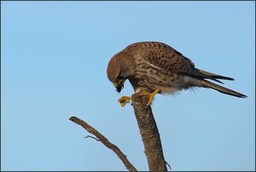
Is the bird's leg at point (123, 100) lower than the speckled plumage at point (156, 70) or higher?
lower

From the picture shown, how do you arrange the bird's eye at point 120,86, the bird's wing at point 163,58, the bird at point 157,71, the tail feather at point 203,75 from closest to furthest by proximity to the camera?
1. the bird's eye at point 120,86
2. the bird at point 157,71
3. the bird's wing at point 163,58
4. the tail feather at point 203,75

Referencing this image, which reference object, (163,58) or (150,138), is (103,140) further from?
(163,58)

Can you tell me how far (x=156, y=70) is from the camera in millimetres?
6184

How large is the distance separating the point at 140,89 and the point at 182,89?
0.60 metres

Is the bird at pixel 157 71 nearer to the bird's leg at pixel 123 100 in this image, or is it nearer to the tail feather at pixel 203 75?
the tail feather at pixel 203 75

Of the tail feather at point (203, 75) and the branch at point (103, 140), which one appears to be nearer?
the branch at point (103, 140)

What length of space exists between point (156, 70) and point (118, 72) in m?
0.59

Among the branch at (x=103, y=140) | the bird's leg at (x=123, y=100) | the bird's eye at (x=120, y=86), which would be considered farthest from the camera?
the bird's eye at (x=120, y=86)

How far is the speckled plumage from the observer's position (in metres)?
6.02

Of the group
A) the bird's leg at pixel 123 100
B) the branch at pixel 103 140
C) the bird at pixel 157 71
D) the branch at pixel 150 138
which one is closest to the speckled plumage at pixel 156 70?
the bird at pixel 157 71

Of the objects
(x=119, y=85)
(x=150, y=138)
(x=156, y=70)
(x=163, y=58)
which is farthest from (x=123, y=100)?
(x=150, y=138)

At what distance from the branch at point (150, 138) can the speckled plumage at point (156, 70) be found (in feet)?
6.70

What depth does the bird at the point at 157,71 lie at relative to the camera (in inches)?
236

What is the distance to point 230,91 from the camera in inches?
248
